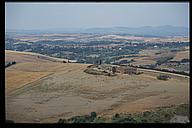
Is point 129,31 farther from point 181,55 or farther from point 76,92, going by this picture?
point 76,92

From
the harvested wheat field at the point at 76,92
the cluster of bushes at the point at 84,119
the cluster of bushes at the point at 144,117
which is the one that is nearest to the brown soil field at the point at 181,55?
the harvested wheat field at the point at 76,92

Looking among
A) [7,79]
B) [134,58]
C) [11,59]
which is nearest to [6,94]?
[7,79]

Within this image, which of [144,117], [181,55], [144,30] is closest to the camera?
[144,117]

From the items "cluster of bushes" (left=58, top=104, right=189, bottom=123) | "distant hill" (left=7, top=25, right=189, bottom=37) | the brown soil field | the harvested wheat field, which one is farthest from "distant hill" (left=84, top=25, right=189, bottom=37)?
"cluster of bushes" (left=58, top=104, right=189, bottom=123)

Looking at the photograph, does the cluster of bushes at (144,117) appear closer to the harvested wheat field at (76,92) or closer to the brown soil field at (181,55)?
the harvested wheat field at (76,92)

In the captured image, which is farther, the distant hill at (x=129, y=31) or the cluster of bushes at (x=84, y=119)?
the distant hill at (x=129, y=31)

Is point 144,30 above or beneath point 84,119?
above

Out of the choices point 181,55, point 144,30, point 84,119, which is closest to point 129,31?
point 144,30

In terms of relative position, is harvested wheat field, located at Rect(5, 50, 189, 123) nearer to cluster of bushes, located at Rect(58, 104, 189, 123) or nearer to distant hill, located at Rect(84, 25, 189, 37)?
cluster of bushes, located at Rect(58, 104, 189, 123)

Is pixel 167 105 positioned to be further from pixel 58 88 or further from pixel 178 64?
pixel 58 88
